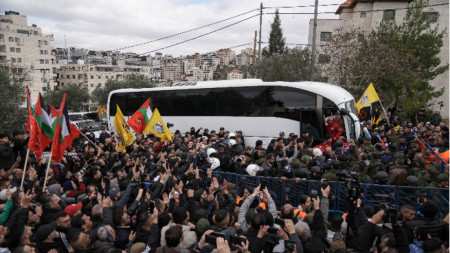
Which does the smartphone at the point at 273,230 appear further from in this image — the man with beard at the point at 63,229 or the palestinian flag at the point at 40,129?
the palestinian flag at the point at 40,129

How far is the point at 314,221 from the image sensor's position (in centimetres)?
396

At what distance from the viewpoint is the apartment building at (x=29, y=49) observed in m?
57.1

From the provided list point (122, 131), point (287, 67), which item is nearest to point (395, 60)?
point (287, 67)

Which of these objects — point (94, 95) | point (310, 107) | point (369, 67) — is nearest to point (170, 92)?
point (310, 107)

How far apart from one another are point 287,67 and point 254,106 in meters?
13.5

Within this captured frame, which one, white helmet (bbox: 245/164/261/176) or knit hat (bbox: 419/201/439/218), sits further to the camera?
white helmet (bbox: 245/164/261/176)

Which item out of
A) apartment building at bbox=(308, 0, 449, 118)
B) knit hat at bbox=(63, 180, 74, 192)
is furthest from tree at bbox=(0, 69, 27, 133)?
apartment building at bbox=(308, 0, 449, 118)

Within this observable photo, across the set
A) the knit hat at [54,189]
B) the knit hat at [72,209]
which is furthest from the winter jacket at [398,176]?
the knit hat at [54,189]

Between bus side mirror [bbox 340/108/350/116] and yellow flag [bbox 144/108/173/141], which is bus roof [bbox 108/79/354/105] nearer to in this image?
bus side mirror [bbox 340/108/350/116]

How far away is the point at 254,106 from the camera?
12.4 m

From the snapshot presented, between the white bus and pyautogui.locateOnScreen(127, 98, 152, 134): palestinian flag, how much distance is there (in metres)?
3.38

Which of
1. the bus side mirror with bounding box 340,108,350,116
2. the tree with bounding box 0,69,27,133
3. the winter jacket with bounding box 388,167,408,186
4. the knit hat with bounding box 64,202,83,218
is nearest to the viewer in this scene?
the knit hat with bounding box 64,202,83,218

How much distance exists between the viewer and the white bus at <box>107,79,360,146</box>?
10844 mm

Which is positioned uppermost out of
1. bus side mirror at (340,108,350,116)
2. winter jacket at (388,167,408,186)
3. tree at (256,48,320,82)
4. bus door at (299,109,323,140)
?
tree at (256,48,320,82)
